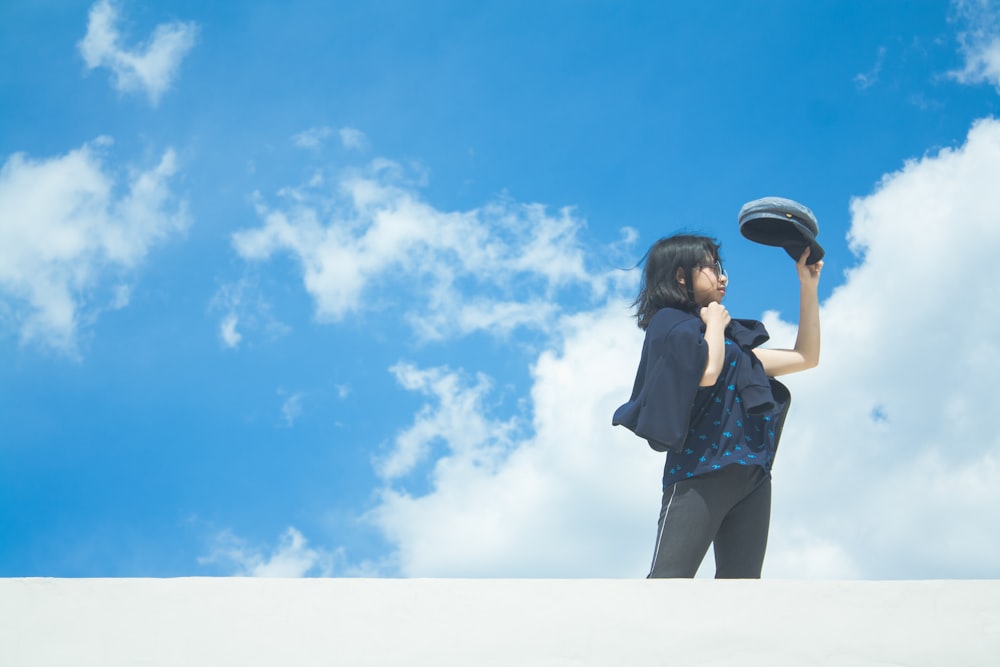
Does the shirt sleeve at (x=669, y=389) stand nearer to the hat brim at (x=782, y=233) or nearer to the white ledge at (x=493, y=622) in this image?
the hat brim at (x=782, y=233)

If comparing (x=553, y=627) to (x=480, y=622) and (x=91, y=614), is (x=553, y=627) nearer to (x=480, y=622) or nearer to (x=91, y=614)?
(x=480, y=622)

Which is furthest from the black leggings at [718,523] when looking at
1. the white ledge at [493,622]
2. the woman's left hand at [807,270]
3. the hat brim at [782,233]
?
the hat brim at [782,233]

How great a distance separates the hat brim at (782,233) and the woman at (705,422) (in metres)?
0.29

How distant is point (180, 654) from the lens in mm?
2320

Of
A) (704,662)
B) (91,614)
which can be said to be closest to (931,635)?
(704,662)

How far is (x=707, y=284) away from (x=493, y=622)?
72.0 inches

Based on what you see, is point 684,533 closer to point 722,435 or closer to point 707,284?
point 722,435

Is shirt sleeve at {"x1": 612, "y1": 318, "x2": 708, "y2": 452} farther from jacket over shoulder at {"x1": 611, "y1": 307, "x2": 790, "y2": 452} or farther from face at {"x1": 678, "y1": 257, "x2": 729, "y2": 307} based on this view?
face at {"x1": 678, "y1": 257, "x2": 729, "y2": 307}

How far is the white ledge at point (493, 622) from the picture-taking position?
7.56 feet

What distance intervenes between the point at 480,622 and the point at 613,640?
1.14ft

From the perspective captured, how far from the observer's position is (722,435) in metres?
3.39

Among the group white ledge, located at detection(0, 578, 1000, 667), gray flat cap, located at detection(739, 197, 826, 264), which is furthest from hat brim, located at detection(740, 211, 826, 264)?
white ledge, located at detection(0, 578, 1000, 667)

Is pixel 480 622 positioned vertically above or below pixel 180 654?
above

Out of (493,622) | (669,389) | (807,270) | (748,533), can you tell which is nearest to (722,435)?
(669,389)
